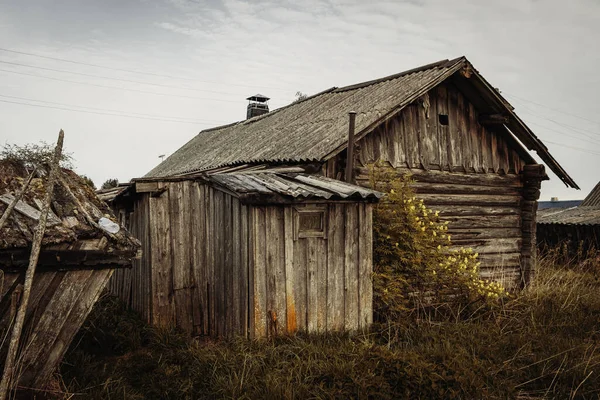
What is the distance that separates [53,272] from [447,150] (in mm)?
8889

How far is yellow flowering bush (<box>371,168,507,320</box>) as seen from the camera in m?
8.14

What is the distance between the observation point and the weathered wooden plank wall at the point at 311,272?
277 inches

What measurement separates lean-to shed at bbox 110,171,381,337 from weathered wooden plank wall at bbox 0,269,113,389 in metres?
2.62

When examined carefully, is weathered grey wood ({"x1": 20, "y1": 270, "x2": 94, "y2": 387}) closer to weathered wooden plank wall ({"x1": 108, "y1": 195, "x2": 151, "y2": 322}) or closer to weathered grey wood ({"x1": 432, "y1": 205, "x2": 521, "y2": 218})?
weathered wooden plank wall ({"x1": 108, "y1": 195, "x2": 151, "y2": 322})

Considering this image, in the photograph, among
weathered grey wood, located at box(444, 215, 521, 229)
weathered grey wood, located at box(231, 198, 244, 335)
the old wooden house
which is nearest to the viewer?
weathered grey wood, located at box(231, 198, 244, 335)

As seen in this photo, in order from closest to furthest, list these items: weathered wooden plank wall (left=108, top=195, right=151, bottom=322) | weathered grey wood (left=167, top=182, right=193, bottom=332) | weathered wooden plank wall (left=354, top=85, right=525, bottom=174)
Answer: weathered grey wood (left=167, top=182, right=193, bottom=332) < weathered wooden plank wall (left=108, top=195, right=151, bottom=322) < weathered wooden plank wall (left=354, top=85, right=525, bottom=174)

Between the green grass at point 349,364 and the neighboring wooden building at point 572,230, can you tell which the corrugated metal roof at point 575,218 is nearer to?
the neighboring wooden building at point 572,230

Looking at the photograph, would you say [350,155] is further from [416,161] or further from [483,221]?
[483,221]

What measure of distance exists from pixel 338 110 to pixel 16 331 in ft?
29.6

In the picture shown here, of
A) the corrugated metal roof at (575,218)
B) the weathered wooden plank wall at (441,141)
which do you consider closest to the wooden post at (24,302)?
the weathered wooden plank wall at (441,141)

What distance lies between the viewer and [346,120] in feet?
34.2

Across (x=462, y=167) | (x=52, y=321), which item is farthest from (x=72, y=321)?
(x=462, y=167)

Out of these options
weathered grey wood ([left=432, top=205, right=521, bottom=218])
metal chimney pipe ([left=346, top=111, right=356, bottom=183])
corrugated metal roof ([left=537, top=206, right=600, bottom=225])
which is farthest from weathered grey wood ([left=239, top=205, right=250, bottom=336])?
corrugated metal roof ([left=537, top=206, right=600, bottom=225])

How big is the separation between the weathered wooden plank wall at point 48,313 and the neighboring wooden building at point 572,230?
16.9 meters
